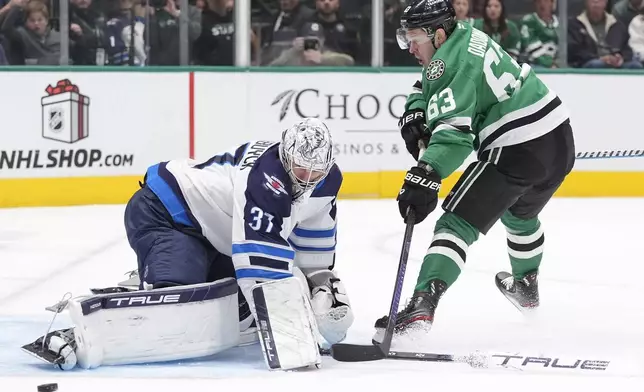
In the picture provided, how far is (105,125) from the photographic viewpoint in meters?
6.78

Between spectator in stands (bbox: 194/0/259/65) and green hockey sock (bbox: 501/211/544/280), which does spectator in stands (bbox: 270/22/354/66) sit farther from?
green hockey sock (bbox: 501/211/544/280)

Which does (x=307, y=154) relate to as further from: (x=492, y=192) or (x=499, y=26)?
(x=499, y=26)

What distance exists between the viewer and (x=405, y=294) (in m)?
4.22

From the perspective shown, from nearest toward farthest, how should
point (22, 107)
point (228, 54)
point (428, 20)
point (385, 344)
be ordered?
point (385, 344), point (428, 20), point (22, 107), point (228, 54)

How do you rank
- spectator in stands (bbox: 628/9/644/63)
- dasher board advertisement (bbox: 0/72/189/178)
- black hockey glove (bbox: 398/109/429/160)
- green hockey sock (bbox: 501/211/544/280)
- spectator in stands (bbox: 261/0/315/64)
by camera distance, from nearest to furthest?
black hockey glove (bbox: 398/109/429/160), green hockey sock (bbox: 501/211/544/280), dasher board advertisement (bbox: 0/72/189/178), spectator in stands (bbox: 261/0/315/64), spectator in stands (bbox: 628/9/644/63)

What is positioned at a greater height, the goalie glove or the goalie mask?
the goalie mask

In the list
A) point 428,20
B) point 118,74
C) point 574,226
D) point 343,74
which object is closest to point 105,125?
point 118,74

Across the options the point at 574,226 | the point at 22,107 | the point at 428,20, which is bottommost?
the point at 574,226

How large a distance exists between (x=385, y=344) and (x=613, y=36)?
5.07 m

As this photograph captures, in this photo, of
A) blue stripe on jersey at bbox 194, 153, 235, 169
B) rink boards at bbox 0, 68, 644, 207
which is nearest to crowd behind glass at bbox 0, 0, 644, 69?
rink boards at bbox 0, 68, 644, 207

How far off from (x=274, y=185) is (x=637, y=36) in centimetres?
532

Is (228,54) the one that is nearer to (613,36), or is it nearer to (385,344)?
(613,36)

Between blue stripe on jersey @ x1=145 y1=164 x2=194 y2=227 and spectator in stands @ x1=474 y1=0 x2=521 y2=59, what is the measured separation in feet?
14.8

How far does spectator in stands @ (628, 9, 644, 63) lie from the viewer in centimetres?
756
